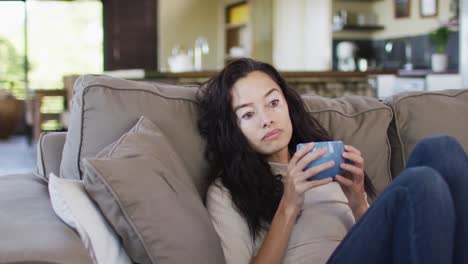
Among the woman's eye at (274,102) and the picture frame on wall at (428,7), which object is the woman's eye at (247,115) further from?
the picture frame on wall at (428,7)

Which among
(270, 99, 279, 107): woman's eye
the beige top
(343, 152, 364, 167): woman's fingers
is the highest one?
(270, 99, 279, 107): woman's eye

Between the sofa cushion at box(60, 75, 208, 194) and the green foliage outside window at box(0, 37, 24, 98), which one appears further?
the green foliage outside window at box(0, 37, 24, 98)

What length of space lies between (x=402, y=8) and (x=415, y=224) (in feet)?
22.6

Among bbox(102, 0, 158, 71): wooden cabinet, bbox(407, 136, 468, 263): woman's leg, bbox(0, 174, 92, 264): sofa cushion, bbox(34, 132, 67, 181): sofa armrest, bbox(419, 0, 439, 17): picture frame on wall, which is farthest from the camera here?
bbox(102, 0, 158, 71): wooden cabinet

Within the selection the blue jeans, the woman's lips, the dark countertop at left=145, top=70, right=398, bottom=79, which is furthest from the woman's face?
the dark countertop at left=145, top=70, right=398, bottom=79

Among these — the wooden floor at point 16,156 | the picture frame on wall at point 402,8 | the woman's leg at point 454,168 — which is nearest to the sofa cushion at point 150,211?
the woman's leg at point 454,168

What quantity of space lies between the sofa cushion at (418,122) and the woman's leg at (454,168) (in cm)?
57

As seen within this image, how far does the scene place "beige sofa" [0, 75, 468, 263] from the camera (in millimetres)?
1249

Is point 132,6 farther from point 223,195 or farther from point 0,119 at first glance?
point 223,195

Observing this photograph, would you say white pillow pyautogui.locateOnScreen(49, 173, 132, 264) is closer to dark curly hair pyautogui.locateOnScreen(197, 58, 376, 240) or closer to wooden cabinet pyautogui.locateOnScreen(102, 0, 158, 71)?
dark curly hair pyautogui.locateOnScreen(197, 58, 376, 240)

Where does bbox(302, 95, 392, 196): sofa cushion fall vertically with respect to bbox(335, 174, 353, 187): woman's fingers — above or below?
above

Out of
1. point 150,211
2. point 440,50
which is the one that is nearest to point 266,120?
point 150,211

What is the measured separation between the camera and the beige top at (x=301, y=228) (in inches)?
61.2

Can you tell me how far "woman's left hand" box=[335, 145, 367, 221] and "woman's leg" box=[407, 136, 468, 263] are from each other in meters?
0.13
